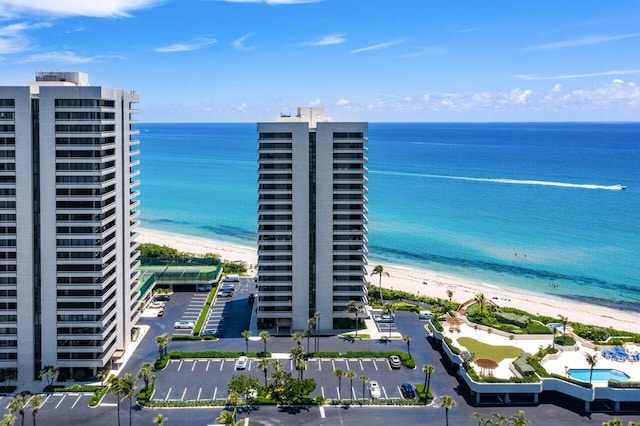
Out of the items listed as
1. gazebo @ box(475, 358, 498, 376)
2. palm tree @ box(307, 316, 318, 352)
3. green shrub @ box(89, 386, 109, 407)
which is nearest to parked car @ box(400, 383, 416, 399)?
gazebo @ box(475, 358, 498, 376)

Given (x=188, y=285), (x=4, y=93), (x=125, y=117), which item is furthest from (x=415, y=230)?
(x=4, y=93)

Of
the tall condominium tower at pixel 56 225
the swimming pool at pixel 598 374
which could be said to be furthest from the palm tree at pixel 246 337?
the swimming pool at pixel 598 374

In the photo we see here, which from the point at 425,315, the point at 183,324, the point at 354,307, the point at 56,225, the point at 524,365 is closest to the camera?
the point at 56,225

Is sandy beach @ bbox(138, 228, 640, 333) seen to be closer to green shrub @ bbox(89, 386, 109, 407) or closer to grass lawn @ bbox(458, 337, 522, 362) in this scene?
grass lawn @ bbox(458, 337, 522, 362)

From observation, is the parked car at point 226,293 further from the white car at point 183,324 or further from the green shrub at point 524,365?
the green shrub at point 524,365

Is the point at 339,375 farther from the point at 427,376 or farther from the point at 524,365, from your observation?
the point at 524,365

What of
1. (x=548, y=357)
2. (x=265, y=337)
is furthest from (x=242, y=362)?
(x=548, y=357)
